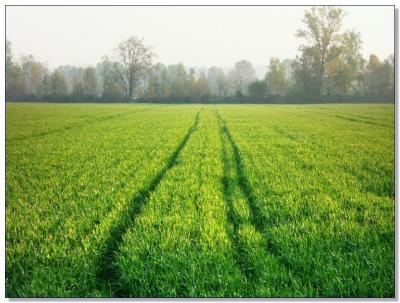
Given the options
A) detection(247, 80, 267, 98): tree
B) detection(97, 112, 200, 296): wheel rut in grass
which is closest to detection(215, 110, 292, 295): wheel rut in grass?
detection(97, 112, 200, 296): wheel rut in grass

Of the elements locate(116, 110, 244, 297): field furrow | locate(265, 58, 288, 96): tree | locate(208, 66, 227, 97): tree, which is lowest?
locate(116, 110, 244, 297): field furrow

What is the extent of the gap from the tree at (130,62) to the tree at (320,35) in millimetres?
2439

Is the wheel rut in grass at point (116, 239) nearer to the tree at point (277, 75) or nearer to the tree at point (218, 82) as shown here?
the tree at point (277, 75)

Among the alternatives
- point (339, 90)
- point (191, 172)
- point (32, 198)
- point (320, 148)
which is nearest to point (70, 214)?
point (32, 198)

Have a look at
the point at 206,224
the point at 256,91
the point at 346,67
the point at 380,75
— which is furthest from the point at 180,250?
the point at 256,91

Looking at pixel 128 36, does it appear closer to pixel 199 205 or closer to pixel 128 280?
pixel 199 205

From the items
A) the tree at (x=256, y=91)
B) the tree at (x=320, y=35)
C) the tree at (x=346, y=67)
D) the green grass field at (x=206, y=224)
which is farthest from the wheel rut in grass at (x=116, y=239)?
the tree at (x=256, y=91)

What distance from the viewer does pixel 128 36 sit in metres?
5.05

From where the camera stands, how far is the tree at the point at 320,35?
14.9 feet

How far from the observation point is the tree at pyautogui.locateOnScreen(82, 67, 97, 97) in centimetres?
644

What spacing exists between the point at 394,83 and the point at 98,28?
4.15 metres

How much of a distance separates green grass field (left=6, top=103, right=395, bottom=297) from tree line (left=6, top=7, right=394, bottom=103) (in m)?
0.60

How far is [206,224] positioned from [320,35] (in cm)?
342

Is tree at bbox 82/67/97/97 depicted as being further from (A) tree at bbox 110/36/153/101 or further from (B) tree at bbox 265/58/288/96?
(B) tree at bbox 265/58/288/96
